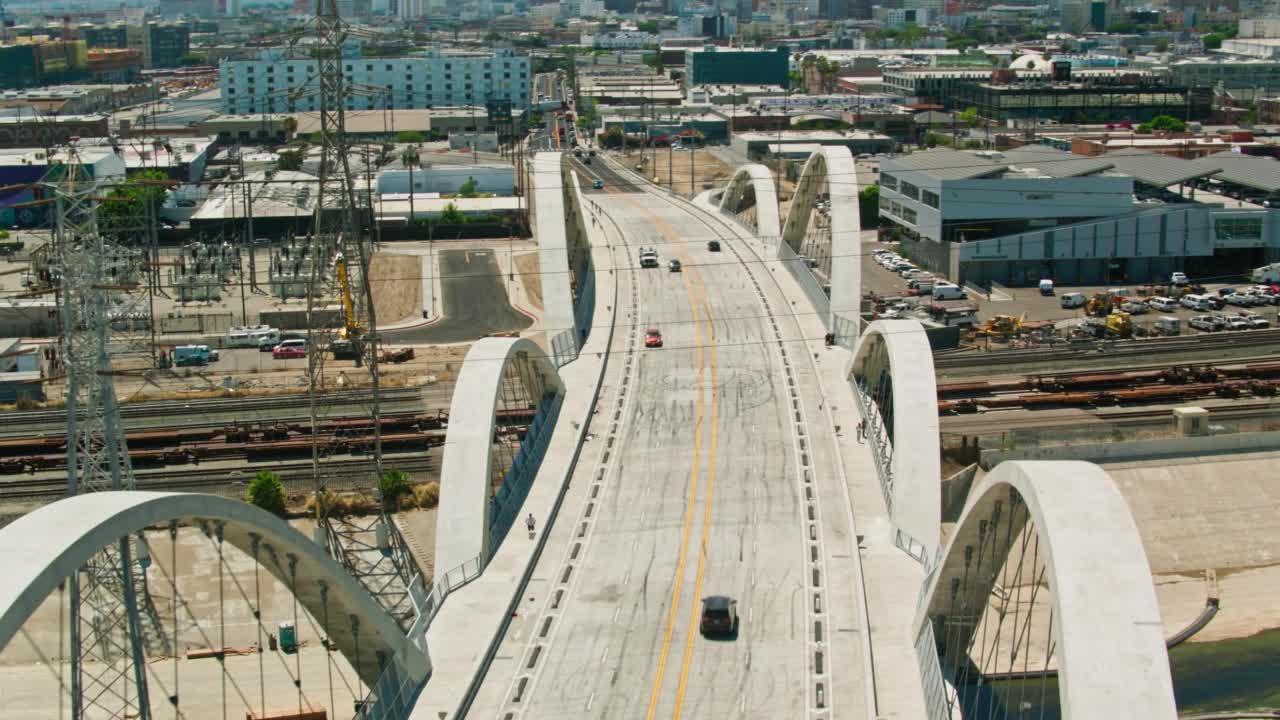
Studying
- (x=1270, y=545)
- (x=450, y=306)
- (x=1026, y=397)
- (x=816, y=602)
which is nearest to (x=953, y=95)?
(x=450, y=306)

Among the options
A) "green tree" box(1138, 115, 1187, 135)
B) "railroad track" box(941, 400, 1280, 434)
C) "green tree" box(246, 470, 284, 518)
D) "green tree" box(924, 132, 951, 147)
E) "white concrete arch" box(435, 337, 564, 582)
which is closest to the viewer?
"white concrete arch" box(435, 337, 564, 582)

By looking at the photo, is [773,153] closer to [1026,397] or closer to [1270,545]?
[1026,397]

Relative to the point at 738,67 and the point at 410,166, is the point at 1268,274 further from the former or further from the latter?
the point at 738,67

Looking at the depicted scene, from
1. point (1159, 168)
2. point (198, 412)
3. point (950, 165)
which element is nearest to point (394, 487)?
point (198, 412)

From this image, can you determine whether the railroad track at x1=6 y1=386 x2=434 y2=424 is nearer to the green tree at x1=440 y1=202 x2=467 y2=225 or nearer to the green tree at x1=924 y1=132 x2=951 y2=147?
the green tree at x1=440 y1=202 x2=467 y2=225

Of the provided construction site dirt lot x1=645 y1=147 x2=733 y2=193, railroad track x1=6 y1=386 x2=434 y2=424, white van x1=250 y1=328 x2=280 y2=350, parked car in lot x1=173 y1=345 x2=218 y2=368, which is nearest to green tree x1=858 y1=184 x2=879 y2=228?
A: construction site dirt lot x1=645 y1=147 x2=733 y2=193

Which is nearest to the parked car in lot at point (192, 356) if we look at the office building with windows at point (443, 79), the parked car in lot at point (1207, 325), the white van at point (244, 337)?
the white van at point (244, 337)
